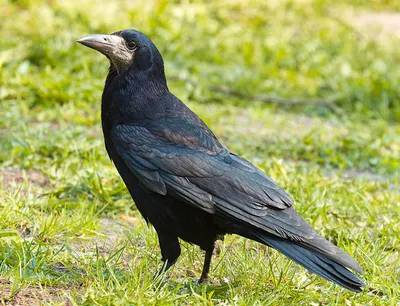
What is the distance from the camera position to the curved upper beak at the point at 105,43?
14.7 ft

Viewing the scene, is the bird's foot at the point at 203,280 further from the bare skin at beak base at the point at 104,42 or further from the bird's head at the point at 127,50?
the bare skin at beak base at the point at 104,42

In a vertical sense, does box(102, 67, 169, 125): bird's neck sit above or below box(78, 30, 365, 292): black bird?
above

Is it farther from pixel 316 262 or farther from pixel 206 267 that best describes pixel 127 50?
pixel 316 262

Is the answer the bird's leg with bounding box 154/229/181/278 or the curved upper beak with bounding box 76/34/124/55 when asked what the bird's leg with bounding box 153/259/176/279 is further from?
the curved upper beak with bounding box 76/34/124/55

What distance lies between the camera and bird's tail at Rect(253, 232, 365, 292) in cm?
376

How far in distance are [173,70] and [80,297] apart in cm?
533

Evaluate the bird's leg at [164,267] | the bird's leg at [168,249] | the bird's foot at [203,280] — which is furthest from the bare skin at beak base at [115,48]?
the bird's foot at [203,280]

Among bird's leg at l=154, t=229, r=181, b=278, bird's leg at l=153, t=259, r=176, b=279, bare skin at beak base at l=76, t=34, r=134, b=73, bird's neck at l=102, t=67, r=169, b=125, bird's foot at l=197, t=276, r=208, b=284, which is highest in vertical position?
bare skin at beak base at l=76, t=34, r=134, b=73

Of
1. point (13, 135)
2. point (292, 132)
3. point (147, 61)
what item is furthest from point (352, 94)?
point (147, 61)

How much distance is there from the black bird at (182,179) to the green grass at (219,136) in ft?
0.99

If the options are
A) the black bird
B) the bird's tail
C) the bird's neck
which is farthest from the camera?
the bird's neck

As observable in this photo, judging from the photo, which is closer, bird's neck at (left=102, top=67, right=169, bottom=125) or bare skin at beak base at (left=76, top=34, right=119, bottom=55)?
bird's neck at (left=102, top=67, right=169, bottom=125)

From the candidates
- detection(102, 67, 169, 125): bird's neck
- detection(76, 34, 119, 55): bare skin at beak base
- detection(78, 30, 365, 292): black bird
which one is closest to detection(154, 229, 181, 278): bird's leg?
detection(78, 30, 365, 292): black bird

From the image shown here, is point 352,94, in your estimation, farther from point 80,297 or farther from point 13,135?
point 80,297
